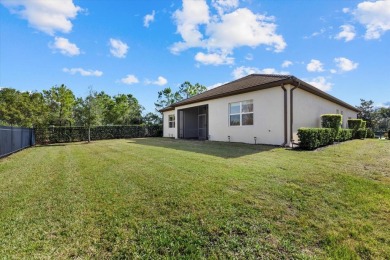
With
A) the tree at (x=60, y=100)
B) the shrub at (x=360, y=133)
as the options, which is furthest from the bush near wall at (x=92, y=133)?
the shrub at (x=360, y=133)

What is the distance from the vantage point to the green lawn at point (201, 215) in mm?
2516

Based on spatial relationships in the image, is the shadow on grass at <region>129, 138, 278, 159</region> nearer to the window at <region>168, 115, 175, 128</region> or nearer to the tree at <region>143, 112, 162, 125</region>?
the window at <region>168, 115, 175, 128</region>

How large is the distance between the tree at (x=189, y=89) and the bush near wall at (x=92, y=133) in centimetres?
1542

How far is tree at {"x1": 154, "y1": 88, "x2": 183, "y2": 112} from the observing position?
40062mm

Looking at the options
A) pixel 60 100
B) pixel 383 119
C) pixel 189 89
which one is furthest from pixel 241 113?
pixel 383 119

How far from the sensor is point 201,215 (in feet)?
10.6

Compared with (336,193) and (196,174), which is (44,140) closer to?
(196,174)

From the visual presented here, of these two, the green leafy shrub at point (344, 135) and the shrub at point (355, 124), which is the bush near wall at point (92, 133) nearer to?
the green leafy shrub at point (344, 135)

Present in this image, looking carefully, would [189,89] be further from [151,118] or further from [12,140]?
[12,140]

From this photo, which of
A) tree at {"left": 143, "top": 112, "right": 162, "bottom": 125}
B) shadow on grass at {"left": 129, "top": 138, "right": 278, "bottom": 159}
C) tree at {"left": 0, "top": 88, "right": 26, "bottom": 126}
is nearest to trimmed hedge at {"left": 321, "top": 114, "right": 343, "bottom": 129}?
shadow on grass at {"left": 129, "top": 138, "right": 278, "bottom": 159}

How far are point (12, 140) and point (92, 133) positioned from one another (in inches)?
393

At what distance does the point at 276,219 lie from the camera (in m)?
3.14

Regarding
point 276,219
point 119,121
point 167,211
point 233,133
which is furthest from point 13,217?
point 119,121

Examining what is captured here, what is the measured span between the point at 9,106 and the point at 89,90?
59.3ft
